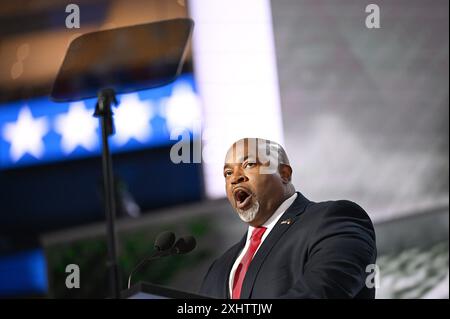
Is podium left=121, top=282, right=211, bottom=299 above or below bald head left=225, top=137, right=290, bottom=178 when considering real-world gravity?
below

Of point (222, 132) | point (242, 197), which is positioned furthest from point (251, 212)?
point (222, 132)

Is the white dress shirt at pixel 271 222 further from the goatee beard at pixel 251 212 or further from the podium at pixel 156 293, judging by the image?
the podium at pixel 156 293

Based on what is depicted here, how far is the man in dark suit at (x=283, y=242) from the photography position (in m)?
2.15

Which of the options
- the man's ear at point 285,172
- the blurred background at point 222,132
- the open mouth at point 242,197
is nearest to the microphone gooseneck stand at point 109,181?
the open mouth at point 242,197

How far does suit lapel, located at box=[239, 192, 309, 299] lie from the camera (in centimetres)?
232

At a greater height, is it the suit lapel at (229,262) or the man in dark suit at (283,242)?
the man in dark suit at (283,242)

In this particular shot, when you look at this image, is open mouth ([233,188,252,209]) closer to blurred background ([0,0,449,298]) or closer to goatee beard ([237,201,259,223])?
goatee beard ([237,201,259,223])

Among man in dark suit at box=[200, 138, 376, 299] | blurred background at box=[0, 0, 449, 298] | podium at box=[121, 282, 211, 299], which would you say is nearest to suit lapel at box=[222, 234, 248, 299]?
→ man in dark suit at box=[200, 138, 376, 299]

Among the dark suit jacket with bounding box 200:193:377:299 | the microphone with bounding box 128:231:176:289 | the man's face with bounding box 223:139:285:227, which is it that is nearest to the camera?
the dark suit jacket with bounding box 200:193:377:299

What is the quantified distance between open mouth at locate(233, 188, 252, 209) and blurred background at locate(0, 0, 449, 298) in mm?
2714

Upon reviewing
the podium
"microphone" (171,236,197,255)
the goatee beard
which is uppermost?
the goatee beard

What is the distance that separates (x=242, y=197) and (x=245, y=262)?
8.2 inches

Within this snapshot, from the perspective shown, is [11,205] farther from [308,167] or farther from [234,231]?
[308,167]
